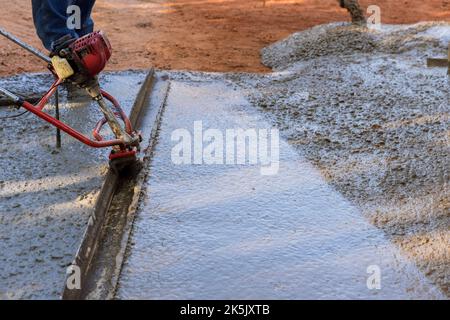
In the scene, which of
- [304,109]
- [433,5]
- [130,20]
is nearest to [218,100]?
[304,109]

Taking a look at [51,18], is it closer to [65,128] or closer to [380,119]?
[65,128]

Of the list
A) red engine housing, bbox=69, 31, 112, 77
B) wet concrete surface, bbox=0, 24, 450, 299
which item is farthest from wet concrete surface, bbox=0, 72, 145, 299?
red engine housing, bbox=69, 31, 112, 77

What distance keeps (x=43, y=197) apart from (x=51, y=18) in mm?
1772

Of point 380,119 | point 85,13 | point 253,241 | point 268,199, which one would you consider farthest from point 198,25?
point 253,241

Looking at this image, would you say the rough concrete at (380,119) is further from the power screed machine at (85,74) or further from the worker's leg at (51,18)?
the worker's leg at (51,18)

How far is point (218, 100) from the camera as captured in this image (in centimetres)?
459

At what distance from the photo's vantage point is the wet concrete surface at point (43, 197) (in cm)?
251

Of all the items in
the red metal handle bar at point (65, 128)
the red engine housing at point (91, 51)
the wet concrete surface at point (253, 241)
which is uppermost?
the red engine housing at point (91, 51)

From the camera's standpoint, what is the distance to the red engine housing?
3.02 metres

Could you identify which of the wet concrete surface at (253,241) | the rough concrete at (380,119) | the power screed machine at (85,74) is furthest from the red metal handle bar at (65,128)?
the rough concrete at (380,119)

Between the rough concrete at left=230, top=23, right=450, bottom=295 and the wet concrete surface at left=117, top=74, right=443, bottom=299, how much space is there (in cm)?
15

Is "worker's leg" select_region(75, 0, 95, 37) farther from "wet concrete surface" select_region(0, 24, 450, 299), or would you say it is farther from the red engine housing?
the red engine housing

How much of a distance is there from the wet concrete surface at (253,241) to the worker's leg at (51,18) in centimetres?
135

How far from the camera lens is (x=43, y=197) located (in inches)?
123
